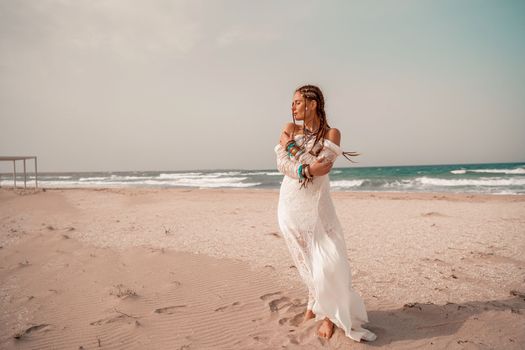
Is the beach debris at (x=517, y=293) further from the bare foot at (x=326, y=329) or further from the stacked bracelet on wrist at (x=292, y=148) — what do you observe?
the stacked bracelet on wrist at (x=292, y=148)

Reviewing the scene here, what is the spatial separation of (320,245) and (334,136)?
0.99 m

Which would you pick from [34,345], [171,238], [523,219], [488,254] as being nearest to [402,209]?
[523,219]

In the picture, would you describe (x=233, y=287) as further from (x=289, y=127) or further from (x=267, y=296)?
(x=289, y=127)

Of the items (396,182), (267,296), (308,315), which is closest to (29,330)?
(267,296)

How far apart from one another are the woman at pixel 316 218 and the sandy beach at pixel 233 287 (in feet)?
1.12

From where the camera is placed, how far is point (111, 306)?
3.78 meters

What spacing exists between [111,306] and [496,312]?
441 cm

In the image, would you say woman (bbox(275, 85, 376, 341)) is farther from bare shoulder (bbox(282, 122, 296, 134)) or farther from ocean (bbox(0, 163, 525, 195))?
ocean (bbox(0, 163, 525, 195))

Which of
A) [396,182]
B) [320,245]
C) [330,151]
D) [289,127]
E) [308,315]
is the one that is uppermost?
[289,127]

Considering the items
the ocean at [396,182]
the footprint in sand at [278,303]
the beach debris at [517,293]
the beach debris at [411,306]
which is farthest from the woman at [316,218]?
the ocean at [396,182]

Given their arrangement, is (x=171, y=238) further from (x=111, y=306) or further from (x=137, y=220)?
(x=111, y=306)

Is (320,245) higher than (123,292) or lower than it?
higher

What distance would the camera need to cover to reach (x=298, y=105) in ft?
9.04

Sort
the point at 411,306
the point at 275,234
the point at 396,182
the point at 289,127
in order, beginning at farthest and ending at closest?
the point at 396,182 < the point at 275,234 < the point at 411,306 < the point at 289,127
